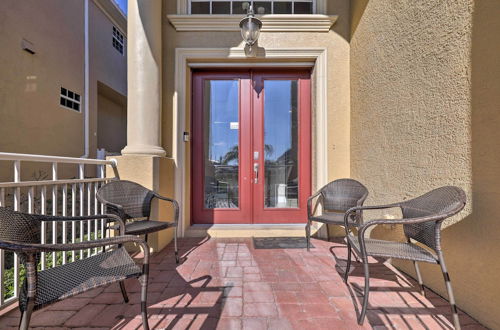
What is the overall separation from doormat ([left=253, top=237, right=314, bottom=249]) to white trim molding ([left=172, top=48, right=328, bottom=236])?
31.2 inches

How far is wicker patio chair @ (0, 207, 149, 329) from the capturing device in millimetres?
942

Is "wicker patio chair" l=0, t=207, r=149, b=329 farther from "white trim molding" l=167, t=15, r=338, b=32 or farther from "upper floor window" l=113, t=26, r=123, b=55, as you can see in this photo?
"upper floor window" l=113, t=26, r=123, b=55

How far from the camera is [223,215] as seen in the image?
323 centimetres

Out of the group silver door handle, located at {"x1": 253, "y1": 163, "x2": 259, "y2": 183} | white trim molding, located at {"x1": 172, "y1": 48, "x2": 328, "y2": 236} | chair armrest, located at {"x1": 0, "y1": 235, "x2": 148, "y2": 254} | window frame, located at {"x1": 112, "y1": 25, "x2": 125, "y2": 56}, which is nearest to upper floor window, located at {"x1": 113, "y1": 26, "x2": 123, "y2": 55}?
window frame, located at {"x1": 112, "y1": 25, "x2": 125, "y2": 56}

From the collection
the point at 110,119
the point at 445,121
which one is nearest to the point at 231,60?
the point at 445,121

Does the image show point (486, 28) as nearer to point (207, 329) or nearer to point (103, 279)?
point (207, 329)

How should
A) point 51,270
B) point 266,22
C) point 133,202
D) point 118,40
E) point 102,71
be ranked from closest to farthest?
point 51,270, point 133,202, point 266,22, point 102,71, point 118,40

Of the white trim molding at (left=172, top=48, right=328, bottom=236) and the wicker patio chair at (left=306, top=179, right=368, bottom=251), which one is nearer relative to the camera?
the wicker patio chair at (left=306, top=179, right=368, bottom=251)

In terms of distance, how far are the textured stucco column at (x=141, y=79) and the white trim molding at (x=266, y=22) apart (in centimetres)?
46

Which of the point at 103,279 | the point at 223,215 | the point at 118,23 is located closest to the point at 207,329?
the point at 103,279

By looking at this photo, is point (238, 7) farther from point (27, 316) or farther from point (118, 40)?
point (118, 40)

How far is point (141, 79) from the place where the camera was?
264 cm

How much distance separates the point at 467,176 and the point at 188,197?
2850 millimetres

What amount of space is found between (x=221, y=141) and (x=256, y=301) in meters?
2.19
